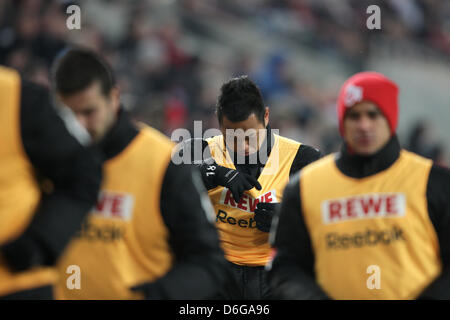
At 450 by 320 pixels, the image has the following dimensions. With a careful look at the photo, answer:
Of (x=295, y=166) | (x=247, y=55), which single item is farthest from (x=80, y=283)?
(x=247, y=55)

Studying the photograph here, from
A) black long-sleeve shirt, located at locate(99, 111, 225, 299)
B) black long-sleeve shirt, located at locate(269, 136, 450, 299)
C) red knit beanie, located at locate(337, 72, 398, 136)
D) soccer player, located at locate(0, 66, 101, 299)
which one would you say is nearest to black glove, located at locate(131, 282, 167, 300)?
black long-sleeve shirt, located at locate(99, 111, 225, 299)

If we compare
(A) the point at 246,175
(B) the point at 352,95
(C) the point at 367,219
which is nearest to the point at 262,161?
(A) the point at 246,175

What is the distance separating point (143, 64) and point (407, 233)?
8.16 metres

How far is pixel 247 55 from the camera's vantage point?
1191 centimetres

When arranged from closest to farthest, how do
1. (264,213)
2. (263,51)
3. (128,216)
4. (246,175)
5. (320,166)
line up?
(128,216)
(320,166)
(264,213)
(246,175)
(263,51)

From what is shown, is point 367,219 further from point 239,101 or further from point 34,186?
point 239,101

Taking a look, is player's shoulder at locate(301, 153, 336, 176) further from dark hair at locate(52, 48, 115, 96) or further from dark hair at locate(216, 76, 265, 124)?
dark hair at locate(216, 76, 265, 124)

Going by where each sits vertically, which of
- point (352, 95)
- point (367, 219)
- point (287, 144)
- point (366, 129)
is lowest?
point (367, 219)

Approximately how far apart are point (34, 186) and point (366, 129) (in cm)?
139

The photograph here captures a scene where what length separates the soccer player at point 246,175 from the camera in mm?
4332

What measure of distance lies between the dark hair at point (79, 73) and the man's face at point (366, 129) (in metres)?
1.03

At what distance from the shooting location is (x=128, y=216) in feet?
9.64

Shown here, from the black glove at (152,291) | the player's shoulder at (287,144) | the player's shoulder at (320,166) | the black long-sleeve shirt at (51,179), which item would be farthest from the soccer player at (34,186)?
the player's shoulder at (287,144)

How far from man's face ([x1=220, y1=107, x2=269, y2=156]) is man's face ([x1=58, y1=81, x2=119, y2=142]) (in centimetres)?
143
